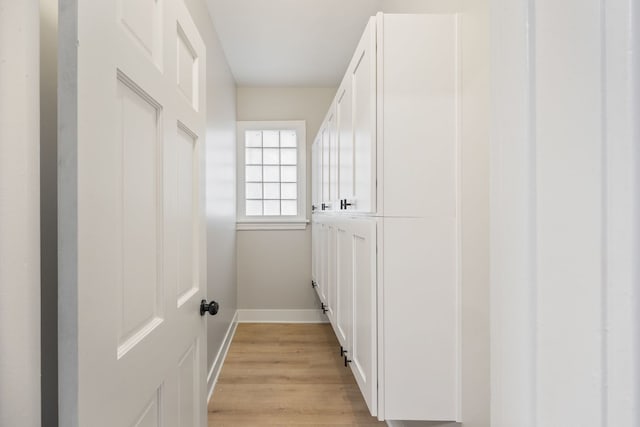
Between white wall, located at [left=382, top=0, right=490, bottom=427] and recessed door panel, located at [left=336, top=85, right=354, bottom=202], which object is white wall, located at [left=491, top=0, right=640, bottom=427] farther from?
recessed door panel, located at [left=336, top=85, right=354, bottom=202]

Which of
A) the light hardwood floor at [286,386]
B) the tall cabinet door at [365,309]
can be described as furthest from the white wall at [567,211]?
the light hardwood floor at [286,386]

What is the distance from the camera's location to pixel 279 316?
11.9 ft

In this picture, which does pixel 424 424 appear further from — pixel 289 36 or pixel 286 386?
pixel 289 36

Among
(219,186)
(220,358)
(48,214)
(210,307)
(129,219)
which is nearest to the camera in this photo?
(48,214)

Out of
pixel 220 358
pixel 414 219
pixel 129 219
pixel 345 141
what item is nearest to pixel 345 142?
pixel 345 141

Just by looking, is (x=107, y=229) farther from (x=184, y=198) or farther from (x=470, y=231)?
(x=470, y=231)

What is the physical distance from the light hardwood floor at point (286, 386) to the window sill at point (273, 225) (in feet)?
3.54

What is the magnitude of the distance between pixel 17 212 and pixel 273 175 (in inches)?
132

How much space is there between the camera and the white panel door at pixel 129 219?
51 cm

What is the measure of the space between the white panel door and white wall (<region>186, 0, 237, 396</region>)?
1.26 metres

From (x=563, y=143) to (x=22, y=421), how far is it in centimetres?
74

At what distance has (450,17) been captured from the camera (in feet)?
3.78

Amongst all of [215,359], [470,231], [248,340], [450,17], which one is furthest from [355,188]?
[248,340]

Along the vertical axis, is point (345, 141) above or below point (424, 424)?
above
